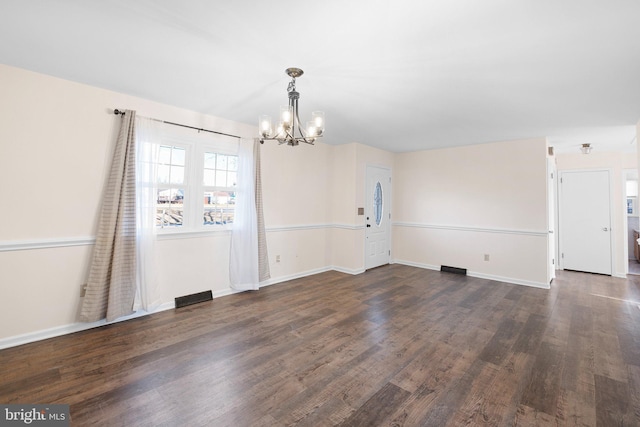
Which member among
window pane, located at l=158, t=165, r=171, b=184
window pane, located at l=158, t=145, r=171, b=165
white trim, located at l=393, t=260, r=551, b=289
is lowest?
white trim, located at l=393, t=260, r=551, b=289

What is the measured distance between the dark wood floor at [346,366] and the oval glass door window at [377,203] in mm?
2401

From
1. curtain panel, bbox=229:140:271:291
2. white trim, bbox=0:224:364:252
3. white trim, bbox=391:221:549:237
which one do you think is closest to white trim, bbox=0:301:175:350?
white trim, bbox=0:224:364:252

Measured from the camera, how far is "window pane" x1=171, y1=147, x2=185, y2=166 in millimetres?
3572

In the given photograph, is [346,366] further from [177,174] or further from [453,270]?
[453,270]

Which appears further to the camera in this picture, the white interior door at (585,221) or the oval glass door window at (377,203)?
the oval glass door window at (377,203)

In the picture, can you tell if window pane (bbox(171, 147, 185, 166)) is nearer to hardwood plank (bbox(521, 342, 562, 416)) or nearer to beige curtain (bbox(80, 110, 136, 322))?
beige curtain (bbox(80, 110, 136, 322))

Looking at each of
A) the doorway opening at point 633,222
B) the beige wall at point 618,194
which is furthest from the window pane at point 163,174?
the doorway opening at point 633,222

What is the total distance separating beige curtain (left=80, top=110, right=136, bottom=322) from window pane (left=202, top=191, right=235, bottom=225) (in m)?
0.93

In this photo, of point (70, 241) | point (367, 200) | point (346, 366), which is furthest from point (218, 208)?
point (367, 200)

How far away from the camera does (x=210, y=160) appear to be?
390 centimetres

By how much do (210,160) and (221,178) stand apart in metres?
0.28

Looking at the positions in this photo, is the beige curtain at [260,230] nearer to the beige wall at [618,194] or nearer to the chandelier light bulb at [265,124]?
the chandelier light bulb at [265,124]

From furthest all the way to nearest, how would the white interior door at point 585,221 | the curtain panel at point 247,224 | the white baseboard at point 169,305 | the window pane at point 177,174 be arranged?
the white interior door at point 585,221
the curtain panel at point 247,224
the window pane at point 177,174
the white baseboard at point 169,305

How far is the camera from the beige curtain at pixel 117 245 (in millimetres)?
2873
